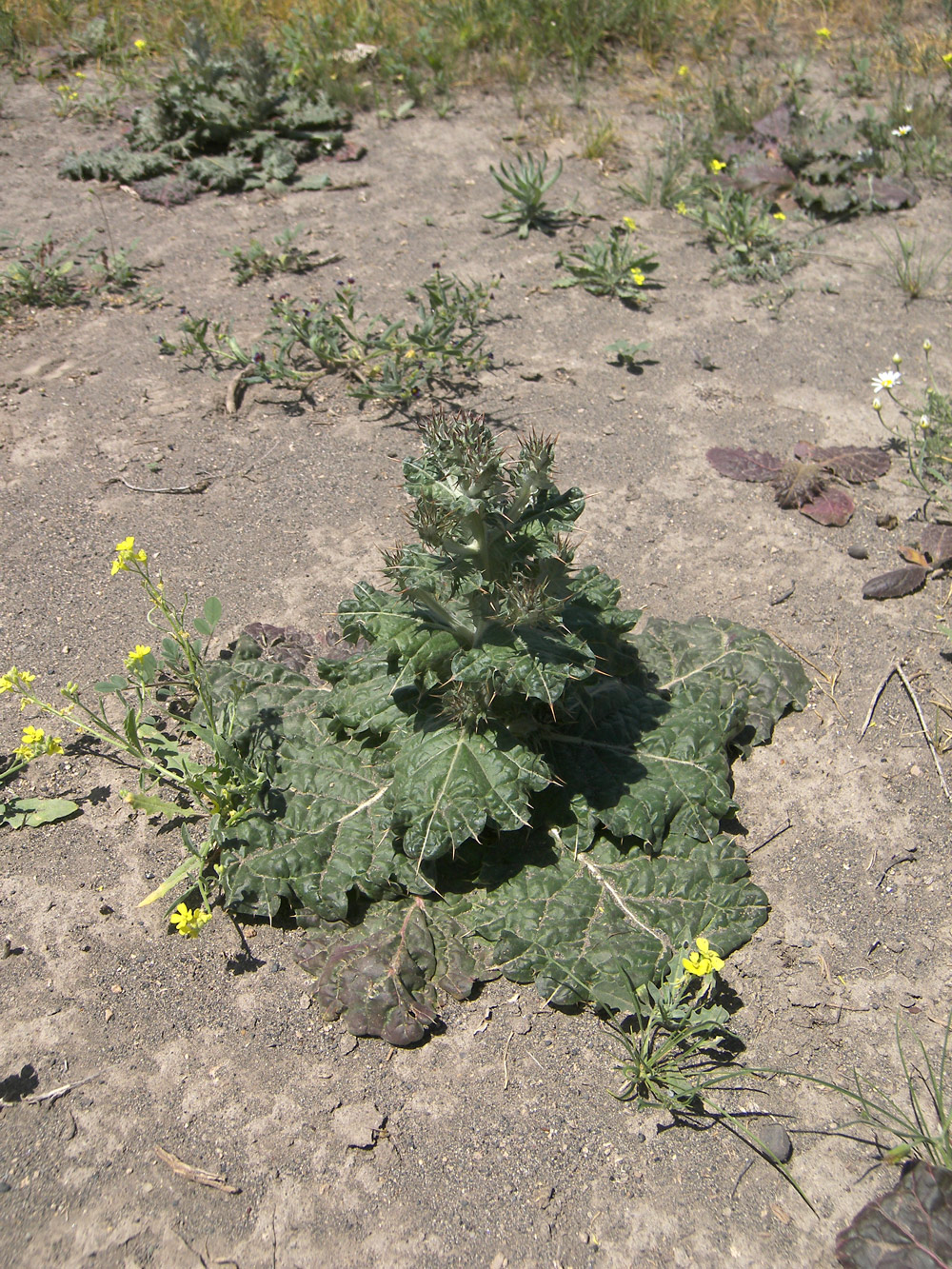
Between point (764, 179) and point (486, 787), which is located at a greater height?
point (764, 179)

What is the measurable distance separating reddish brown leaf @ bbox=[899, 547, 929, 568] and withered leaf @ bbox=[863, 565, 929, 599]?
0.26 ft

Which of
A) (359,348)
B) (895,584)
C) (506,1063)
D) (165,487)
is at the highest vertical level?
(359,348)

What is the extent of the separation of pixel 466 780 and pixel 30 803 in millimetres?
1511

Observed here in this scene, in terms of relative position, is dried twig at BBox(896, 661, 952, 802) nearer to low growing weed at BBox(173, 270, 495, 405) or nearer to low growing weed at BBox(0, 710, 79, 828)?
low growing weed at BBox(173, 270, 495, 405)

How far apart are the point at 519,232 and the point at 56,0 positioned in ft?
15.2

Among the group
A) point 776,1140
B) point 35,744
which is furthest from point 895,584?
point 35,744

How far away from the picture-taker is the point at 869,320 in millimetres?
5461

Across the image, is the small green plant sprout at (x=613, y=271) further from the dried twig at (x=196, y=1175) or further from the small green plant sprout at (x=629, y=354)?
the dried twig at (x=196, y=1175)

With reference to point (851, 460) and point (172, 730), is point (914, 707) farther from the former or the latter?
point (172, 730)

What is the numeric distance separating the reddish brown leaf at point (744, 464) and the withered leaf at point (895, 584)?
757 mm

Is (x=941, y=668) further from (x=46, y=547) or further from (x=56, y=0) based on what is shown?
(x=56, y=0)

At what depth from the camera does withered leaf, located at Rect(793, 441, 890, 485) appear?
4.52 meters

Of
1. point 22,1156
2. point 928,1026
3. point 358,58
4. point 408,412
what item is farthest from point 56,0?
point 928,1026

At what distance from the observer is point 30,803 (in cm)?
318
